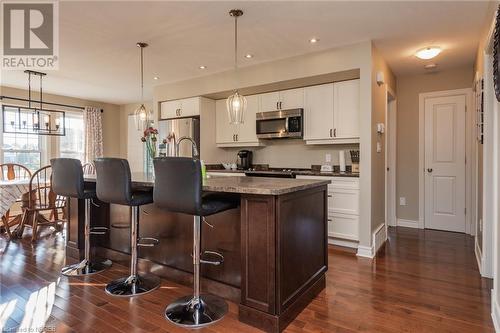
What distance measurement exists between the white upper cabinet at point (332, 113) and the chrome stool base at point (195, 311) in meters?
2.57

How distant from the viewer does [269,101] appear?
14.9ft

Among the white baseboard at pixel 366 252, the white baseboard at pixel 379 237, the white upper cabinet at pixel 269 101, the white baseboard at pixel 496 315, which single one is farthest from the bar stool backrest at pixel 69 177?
the white baseboard at pixel 496 315

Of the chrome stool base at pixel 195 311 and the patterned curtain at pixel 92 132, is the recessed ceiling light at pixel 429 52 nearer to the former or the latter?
the chrome stool base at pixel 195 311

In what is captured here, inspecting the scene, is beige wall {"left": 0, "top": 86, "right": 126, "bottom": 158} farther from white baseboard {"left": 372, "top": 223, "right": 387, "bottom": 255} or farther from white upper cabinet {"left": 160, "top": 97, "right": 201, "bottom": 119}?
white baseboard {"left": 372, "top": 223, "right": 387, "bottom": 255}

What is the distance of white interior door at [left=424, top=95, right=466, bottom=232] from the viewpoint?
14.6 feet

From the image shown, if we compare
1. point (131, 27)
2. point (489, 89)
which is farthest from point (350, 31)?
point (131, 27)

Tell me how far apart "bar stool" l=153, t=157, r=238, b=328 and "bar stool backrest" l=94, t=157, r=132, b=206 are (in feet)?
1.22

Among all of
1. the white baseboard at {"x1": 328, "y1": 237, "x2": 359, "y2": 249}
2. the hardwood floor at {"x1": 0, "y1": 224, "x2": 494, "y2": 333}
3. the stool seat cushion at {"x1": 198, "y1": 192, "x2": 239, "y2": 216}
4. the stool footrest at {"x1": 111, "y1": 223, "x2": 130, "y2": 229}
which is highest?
the stool seat cushion at {"x1": 198, "y1": 192, "x2": 239, "y2": 216}

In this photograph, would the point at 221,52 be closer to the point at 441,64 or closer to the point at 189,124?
the point at 189,124

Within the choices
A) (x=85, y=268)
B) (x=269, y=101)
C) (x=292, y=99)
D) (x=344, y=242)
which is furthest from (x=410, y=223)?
(x=85, y=268)

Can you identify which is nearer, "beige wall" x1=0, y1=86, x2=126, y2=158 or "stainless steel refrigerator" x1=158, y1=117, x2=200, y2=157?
"stainless steel refrigerator" x1=158, y1=117, x2=200, y2=157

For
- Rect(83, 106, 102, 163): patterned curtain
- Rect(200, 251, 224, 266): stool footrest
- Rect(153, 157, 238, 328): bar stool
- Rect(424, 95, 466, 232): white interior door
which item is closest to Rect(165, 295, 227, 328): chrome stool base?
Rect(153, 157, 238, 328): bar stool

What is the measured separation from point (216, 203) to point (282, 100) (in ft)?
9.05

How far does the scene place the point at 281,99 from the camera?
4406 mm
